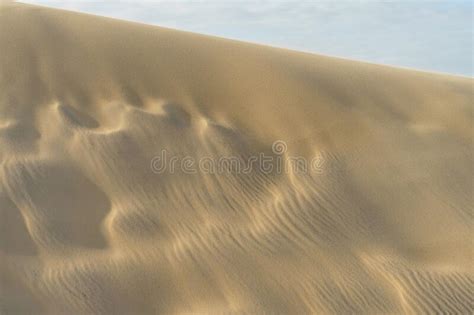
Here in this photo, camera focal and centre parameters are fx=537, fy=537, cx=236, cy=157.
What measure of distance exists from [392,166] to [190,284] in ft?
8.03

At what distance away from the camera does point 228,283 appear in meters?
3.77

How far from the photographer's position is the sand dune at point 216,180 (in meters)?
3.72

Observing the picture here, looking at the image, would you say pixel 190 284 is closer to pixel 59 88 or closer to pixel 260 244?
pixel 260 244

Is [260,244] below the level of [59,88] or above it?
below

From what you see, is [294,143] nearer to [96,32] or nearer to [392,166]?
[392,166]

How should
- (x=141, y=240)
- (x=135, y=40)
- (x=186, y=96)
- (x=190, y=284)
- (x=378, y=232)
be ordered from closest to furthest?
(x=190, y=284) < (x=141, y=240) < (x=378, y=232) < (x=186, y=96) < (x=135, y=40)

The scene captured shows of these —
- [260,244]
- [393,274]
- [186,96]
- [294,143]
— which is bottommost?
[393,274]

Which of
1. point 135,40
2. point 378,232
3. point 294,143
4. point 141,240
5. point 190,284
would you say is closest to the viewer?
point 190,284

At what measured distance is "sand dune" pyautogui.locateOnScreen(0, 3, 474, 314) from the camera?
3.72 metres

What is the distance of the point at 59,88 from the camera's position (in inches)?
219

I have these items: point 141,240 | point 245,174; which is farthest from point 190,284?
point 245,174

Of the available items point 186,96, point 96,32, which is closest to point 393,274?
point 186,96

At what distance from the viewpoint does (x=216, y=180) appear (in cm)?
477

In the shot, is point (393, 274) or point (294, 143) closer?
point (393, 274)
